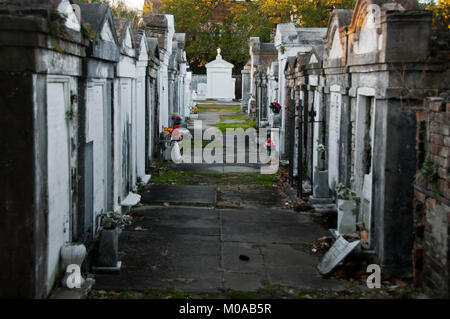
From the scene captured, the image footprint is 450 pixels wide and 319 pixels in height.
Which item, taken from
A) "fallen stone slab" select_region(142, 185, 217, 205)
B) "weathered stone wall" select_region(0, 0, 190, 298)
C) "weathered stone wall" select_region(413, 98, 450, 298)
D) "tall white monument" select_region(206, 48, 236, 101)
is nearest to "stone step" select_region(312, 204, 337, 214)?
"fallen stone slab" select_region(142, 185, 217, 205)

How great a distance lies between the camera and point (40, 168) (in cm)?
505

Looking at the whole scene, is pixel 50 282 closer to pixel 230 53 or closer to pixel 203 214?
pixel 203 214

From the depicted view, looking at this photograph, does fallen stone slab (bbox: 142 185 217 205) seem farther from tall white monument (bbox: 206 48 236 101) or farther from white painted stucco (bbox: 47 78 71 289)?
tall white monument (bbox: 206 48 236 101)

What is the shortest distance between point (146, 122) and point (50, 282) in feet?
27.4

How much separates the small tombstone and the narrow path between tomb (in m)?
0.14

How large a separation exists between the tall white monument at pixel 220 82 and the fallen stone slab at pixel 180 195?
106 feet

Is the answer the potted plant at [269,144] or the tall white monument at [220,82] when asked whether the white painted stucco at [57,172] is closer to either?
the potted plant at [269,144]

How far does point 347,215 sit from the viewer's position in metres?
8.30

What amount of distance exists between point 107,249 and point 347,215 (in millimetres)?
3536

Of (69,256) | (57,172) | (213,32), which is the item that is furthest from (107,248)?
(213,32)

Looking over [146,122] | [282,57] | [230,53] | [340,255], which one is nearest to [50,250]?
[340,255]

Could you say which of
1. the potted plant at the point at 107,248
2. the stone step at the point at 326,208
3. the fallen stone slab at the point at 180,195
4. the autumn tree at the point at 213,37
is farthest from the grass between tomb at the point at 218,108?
the potted plant at the point at 107,248

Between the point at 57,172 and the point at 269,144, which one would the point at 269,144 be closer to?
the point at 269,144
